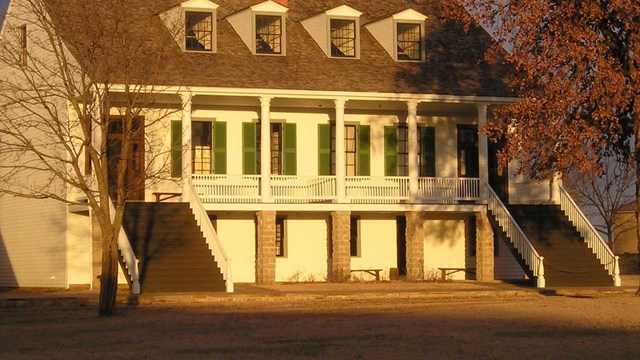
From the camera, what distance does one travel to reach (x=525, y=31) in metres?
29.5

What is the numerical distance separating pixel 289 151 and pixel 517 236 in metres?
7.52

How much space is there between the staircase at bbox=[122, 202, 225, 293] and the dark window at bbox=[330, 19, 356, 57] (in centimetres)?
797

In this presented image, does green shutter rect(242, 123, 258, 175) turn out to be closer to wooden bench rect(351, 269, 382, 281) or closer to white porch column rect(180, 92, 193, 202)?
white porch column rect(180, 92, 193, 202)

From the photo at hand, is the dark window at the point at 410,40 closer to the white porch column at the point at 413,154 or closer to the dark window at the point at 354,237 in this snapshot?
the white porch column at the point at 413,154

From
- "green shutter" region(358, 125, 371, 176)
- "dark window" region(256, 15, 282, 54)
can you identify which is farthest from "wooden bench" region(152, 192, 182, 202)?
"green shutter" region(358, 125, 371, 176)

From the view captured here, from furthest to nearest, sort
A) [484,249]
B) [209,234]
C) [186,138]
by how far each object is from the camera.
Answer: [484,249]
[186,138]
[209,234]

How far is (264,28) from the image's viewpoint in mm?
38531

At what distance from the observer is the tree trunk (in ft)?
82.8

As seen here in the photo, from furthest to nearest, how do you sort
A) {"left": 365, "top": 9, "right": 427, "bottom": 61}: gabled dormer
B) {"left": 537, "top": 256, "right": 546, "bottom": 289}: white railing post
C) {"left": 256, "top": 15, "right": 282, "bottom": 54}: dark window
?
{"left": 365, "top": 9, "right": 427, "bottom": 61}: gabled dormer < {"left": 256, "top": 15, "right": 282, "bottom": 54}: dark window < {"left": 537, "top": 256, "right": 546, "bottom": 289}: white railing post

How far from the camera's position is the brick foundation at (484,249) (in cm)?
3822

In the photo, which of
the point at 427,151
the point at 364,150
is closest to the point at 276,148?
the point at 364,150

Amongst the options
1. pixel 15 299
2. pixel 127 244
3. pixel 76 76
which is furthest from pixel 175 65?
pixel 15 299

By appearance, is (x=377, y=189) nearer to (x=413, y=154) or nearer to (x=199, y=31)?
(x=413, y=154)

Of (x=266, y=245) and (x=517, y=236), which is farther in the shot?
(x=517, y=236)
